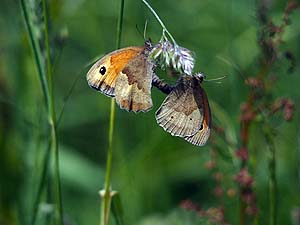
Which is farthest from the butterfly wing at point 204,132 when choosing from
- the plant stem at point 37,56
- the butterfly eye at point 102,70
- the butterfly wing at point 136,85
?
the plant stem at point 37,56

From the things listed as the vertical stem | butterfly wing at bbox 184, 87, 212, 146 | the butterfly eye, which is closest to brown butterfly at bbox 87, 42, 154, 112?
the butterfly eye

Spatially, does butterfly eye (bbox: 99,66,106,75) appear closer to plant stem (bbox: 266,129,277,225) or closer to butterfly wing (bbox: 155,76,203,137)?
butterfly wing (bbox: 155,76,203,137)

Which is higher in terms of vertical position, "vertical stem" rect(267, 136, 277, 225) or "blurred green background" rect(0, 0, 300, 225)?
"blurred green background" rect(0, 0, 300, 225)

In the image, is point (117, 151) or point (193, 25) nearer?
point (117, 151)

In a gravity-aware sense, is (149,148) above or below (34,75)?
below

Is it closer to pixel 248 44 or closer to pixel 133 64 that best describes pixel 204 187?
pixel 248 44

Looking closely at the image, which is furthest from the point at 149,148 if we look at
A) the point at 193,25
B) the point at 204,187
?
the point at 193,25
